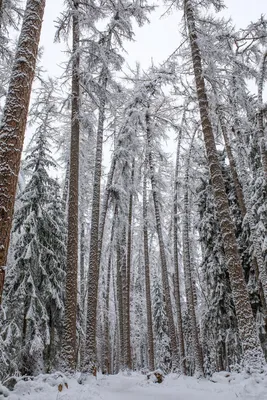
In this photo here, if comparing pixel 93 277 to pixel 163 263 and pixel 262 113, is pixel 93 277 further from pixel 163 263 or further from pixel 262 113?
pixel 262 113

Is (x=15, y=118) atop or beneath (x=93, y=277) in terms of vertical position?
atop

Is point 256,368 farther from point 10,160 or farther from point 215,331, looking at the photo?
point 215,331

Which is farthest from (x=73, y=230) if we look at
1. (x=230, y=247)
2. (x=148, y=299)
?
(x=148, y=299)

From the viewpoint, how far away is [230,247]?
788 centimetres

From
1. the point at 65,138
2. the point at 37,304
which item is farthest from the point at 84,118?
the point at 65,138

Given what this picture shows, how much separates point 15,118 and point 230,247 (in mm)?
5756

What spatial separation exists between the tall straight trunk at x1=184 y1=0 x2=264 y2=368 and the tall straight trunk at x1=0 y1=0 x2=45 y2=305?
211 inches

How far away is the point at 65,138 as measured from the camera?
704 inches

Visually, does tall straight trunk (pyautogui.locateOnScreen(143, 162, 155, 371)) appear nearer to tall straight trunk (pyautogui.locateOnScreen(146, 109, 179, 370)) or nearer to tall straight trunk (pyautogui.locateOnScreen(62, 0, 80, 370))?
tall straight trunk (pyautogui.locateOnScreen(146, 109, 179, 370))

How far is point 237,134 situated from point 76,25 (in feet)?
25.3

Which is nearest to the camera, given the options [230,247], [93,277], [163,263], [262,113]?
[230,247]

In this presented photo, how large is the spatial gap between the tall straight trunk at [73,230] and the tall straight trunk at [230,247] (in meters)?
3.98

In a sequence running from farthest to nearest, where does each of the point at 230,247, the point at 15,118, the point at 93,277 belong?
1. the point at 93,277
2. the point at 230,247
3. the point at 15,118

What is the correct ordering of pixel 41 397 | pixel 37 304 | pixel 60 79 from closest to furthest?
1. pixel 41 397
2. pixel 37 304
3. pixel 60 79
